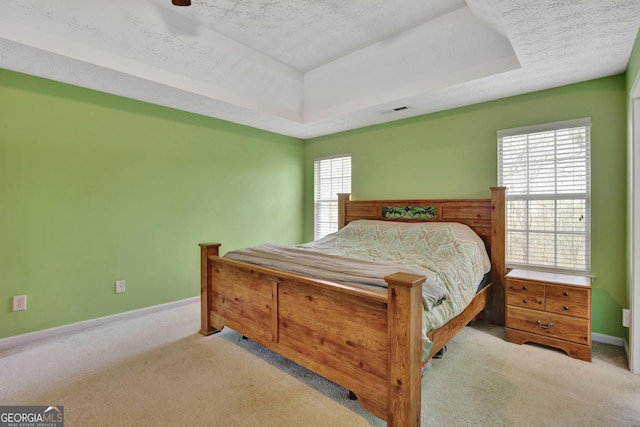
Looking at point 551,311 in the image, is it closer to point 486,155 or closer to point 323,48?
point 486,155

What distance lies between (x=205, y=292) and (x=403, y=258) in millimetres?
1841

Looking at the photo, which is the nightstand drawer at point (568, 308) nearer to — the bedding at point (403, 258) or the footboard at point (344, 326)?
the bedding at point (403, 258)

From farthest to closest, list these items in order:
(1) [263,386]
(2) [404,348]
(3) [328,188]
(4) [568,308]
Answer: (3) [328,188] < (4) [568,308] < (1) [263,386] < (2) [404,348]

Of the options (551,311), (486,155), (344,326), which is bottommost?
(551,311)

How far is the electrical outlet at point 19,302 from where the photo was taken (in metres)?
2.55

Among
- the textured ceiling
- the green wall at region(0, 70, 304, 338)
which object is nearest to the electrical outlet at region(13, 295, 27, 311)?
the green wall at region(0, 70, 304, 338)

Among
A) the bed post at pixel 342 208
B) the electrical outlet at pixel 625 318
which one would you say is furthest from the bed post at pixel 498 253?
the bed post at pixel 342 208

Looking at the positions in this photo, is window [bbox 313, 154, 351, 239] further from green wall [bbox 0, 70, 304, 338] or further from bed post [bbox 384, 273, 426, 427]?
bed post [bbox 384, 273, 426, 427]

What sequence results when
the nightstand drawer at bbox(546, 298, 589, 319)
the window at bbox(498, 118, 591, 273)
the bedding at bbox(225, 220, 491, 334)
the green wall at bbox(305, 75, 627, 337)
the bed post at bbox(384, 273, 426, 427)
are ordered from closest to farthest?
the bed post at bbox(384, 273, 426, 427), the bedding at bbox(225, 220, 491, 334), the nightstand drawer at bbox(546, 298, 589, 319), the green wall at bbox(305, 75, 627, 337), the window at bbox(498, 118, 591, 273)

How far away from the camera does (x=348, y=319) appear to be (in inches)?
67.5

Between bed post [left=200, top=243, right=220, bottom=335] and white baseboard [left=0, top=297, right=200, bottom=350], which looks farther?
bed post [left=200, top=243, right=220, bottom=335]

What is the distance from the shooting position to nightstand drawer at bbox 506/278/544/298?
246 cm

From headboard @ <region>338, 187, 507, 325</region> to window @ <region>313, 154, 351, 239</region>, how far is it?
2.44 ft

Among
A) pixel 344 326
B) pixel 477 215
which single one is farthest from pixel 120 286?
pixel 477 215
